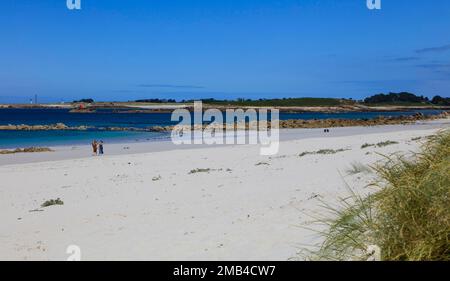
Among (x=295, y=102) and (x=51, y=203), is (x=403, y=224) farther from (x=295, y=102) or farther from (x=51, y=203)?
(x=295, y=102)

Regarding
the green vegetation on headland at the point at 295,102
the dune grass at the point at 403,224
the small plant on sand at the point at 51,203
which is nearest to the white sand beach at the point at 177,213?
the small plant on sand at the point at 51,203

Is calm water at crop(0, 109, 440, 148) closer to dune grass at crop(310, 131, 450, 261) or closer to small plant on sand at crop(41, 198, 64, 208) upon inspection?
small plant on sand at crop(41, 198, 64, 208)

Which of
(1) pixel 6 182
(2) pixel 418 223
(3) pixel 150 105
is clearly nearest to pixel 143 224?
(2) pixel 418 223

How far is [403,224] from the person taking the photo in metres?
3.93

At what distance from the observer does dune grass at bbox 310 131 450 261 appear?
3832 millimetres

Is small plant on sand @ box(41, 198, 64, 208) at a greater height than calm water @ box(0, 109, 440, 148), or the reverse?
small plant on sand @ box(41, 198, 64, 208)

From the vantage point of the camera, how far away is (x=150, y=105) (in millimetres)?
197750

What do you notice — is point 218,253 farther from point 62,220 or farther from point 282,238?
point 62,220

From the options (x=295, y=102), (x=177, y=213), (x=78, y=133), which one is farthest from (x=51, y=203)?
(x=295, y=102)

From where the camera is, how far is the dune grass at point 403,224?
3.83 metres

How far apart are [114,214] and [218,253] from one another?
3636 millimetres

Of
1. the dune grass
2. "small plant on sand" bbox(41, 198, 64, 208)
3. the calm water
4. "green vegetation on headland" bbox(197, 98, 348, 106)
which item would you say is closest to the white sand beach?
"small plant on sand" bbox(41, 198, 64, 208)

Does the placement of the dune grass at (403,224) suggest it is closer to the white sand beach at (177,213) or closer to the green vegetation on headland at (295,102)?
the white sand beach at (177,213)

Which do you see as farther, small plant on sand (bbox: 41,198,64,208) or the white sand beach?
small plant on sand (bbox: 41,198,64,208)
